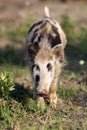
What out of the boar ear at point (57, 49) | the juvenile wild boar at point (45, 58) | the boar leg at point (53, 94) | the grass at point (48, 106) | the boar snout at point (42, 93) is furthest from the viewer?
the boar leg at point (53, 94)

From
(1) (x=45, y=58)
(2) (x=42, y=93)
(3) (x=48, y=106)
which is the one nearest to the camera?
(2) (x=42, y=93)

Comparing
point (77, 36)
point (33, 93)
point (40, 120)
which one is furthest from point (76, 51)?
point (40, 120)

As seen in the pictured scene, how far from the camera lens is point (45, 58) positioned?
7.89 metres

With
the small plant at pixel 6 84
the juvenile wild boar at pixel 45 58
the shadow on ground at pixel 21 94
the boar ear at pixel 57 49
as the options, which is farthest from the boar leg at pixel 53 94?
the small plant at pixel 6 84

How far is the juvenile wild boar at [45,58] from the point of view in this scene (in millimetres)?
7723

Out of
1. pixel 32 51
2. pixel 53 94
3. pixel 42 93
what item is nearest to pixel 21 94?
pixel 53 94

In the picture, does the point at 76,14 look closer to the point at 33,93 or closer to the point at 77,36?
the point at 77,36

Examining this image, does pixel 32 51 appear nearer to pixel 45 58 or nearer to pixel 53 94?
pixel 45 58

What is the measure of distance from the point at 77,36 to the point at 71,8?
8.68 ft

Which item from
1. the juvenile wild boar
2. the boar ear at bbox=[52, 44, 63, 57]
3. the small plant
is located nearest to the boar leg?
the juvenile wild boar

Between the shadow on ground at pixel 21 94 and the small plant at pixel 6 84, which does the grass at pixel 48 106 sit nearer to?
the shadow on ground at pixel 21 94

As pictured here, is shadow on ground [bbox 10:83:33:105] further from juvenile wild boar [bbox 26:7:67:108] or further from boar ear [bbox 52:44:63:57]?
boar ear [bbox 52:44:63:57]

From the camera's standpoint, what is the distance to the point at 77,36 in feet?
44.4

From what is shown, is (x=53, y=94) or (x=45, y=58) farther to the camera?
(x=53, y=94)
